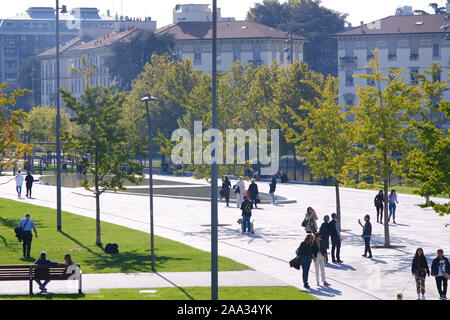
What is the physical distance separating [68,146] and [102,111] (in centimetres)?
170

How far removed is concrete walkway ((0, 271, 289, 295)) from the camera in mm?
25297

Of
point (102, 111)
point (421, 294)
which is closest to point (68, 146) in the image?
point (102, 111)

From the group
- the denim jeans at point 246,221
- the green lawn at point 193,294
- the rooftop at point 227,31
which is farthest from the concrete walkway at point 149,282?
the rooftop at point 227,31

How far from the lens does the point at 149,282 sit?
2627 centimetres

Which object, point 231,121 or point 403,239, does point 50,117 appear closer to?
point 231,121

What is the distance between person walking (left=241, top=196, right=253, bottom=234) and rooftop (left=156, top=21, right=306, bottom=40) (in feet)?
273

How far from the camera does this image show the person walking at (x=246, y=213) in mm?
36812

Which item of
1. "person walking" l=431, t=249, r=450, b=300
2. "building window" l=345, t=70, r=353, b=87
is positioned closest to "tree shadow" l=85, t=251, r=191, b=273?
"person walking" l=431, t=249, r=450, b=300

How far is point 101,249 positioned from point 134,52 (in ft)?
286

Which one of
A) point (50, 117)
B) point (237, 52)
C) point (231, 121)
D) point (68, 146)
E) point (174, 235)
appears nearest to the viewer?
point (68, 146)

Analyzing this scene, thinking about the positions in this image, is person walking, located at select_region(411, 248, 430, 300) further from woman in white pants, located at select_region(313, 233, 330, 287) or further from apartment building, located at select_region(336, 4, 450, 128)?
apartment building, located at select_region(336, 4, 450, 128)

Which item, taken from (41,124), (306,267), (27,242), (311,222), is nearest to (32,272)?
(27,242)

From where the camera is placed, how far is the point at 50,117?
102 metres

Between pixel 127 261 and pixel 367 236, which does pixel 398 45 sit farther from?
pixel 127 261
